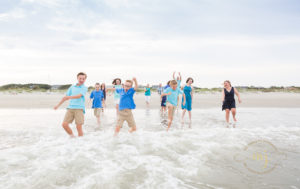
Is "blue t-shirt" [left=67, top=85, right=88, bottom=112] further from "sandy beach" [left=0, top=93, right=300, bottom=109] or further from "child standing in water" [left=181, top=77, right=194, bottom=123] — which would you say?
"sandy beach" [left=0, top=93, right=300, bottom=109]

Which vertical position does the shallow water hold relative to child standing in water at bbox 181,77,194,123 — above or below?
below

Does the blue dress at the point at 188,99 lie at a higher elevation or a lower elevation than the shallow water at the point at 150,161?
higher

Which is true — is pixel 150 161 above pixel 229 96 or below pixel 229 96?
below

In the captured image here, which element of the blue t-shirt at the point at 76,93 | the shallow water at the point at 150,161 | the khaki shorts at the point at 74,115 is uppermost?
the blue t-shirt at the point at 76,93

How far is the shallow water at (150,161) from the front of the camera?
12.6 feet

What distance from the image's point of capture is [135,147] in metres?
5.95

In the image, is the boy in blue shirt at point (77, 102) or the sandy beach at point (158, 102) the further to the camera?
the sandy beach at point (158, 102)

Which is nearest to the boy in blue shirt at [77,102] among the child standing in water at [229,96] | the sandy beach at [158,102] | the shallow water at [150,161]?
the shallow water at [150,161]

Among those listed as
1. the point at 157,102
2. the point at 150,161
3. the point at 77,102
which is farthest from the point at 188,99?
the point at 157,102

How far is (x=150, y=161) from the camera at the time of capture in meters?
4.88

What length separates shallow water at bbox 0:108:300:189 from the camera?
3.84 m

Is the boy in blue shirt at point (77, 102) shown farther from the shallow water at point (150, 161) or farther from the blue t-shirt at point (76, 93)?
the shallow water at point (150, 161)

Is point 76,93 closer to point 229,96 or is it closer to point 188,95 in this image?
point 188,95

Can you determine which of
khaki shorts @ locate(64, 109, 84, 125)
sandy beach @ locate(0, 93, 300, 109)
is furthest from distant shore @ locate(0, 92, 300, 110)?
khaki shorts @ locate(64, 109, 84, 125)
